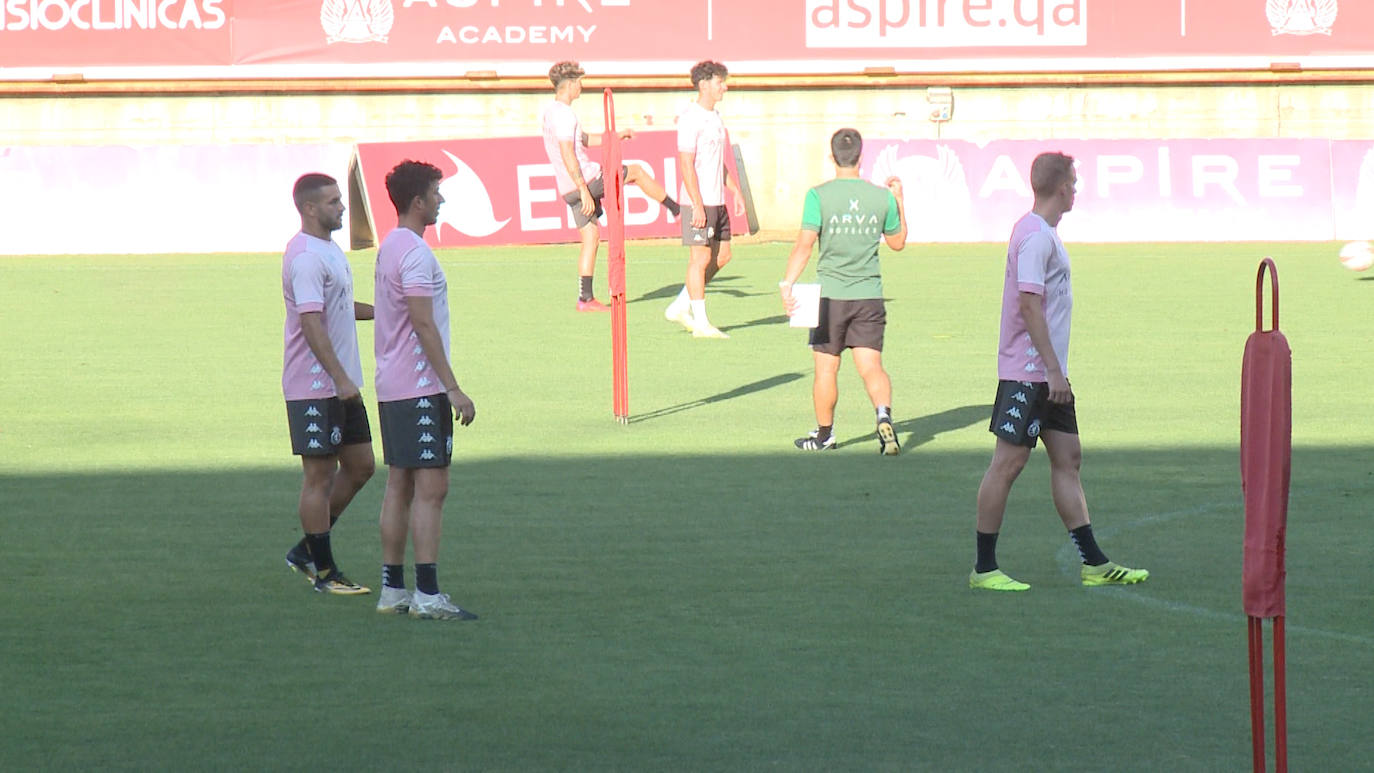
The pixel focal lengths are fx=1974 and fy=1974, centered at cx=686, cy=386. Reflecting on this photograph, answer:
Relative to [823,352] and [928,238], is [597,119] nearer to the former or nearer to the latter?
[928,238]

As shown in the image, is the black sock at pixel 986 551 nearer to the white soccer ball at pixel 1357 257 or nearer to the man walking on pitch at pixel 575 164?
the man walking on pitch at pixel 575 164

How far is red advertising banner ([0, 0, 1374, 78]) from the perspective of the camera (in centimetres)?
3067

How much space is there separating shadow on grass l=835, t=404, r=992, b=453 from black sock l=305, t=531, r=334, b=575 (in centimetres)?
454

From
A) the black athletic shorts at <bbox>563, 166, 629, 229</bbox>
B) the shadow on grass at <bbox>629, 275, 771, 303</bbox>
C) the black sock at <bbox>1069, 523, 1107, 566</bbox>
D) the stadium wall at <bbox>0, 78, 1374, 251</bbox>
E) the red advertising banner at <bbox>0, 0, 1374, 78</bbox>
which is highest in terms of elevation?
the red advertising banner at <bbox>0, 0, 1374, 78</bbox>

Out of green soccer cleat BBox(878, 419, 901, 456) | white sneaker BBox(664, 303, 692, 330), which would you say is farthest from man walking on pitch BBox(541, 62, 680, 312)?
green soccer cleat BBox(878, 419, 901, 456)

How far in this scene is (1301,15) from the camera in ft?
101

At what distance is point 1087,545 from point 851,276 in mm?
3762

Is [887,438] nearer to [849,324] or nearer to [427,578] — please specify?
[849,324]

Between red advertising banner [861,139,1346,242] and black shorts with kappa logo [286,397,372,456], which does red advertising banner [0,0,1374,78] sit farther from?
black shorts with kappa logo [286,397,372,456]

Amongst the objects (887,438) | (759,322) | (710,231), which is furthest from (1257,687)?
(759,322)

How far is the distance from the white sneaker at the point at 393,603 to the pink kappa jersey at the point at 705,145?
9469 millimetres

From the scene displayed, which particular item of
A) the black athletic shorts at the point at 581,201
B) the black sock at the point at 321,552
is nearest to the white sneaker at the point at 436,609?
the black sock at the point at 321,552

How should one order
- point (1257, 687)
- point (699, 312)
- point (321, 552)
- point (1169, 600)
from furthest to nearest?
point (699, 312) → point (321, 552) → point (1169, 600) → point (1257, 687)

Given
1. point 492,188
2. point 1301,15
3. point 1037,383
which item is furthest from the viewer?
point 1301,15
